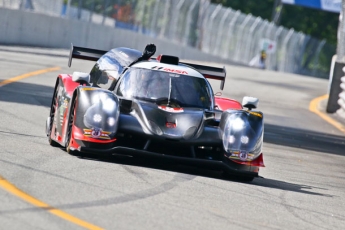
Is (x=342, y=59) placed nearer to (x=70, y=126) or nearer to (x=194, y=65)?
(x=194, y=65)

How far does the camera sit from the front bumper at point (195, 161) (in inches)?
375

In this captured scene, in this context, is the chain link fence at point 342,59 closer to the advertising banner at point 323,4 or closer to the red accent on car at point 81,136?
the red accent on car at point 81,136

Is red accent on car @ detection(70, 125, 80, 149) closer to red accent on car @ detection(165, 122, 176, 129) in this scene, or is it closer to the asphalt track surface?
the asphalt track surface

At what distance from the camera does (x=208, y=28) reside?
52.3 metres

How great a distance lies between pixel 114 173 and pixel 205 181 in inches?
38.6

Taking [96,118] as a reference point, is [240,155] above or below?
below

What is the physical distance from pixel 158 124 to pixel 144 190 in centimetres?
161

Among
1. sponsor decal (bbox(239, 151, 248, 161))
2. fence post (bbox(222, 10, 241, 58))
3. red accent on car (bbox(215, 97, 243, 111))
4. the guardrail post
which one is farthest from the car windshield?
fence post (bbox(222, 10, 241, 58))

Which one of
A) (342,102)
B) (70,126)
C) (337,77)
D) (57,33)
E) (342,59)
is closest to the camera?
(70,126)

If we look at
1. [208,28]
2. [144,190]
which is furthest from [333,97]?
[208,28]

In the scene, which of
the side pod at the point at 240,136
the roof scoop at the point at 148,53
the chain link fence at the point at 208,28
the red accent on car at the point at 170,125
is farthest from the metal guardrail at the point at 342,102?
the red accent on car at the point at 170,125

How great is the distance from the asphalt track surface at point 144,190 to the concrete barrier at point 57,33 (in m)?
14.9

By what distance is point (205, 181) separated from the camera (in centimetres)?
945

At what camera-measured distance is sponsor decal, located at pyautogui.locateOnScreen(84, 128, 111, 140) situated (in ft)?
31.4
